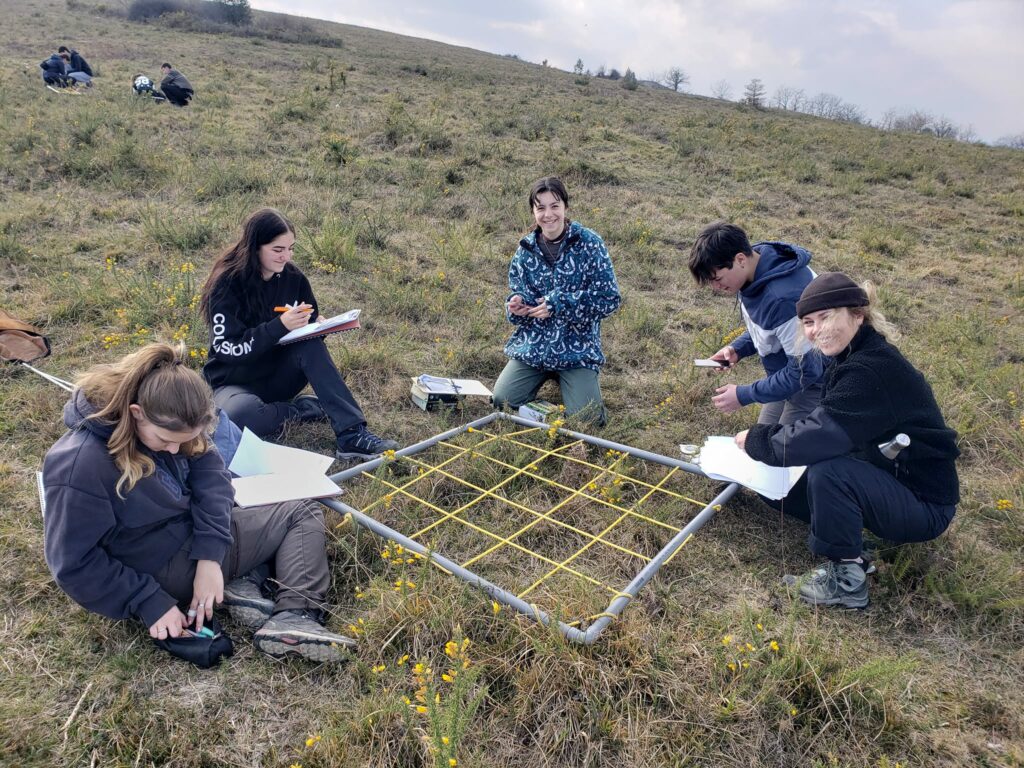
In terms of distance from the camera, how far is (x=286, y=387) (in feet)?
12.5

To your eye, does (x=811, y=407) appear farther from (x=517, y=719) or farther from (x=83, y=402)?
(x=83, y=402)

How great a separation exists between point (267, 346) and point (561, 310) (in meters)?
1.77

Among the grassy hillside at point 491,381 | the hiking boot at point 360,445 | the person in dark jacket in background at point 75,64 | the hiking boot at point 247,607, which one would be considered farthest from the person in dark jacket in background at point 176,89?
the hiking boot at point 247,607

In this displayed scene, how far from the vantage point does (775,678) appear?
212 centimetres

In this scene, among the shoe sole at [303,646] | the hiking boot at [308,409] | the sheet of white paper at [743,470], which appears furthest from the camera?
the hiking boot at [308,409]

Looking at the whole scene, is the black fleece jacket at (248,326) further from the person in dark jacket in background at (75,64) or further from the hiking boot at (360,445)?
the person in dark jacket in background at (75,64)

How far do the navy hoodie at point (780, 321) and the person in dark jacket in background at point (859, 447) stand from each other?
0.46m

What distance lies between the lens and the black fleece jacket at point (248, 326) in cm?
352

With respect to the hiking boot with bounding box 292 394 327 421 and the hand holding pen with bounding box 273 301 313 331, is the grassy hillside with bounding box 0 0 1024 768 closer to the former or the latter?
the hiking boot with bounding box 292 394 327 421

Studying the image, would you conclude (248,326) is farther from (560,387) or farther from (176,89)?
(176,89)

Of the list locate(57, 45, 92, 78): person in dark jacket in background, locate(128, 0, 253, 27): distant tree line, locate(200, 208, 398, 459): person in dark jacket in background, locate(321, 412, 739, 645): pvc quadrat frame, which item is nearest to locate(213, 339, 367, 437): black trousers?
locate(200, 208, 398, 459): person in dark jacket in background

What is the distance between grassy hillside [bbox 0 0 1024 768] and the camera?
80.0 inches

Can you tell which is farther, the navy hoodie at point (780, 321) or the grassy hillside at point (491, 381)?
the navy hoodie at point (780, 321)

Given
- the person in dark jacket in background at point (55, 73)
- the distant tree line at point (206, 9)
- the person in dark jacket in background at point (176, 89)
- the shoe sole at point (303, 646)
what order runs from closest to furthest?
1. the shoe sole at point (303, 646)
2. the person in dark jacket in background at point (176, 89)
3. the person in dark jacket in background at point (55, 73)
4. the distant tree line at point (206, 9)
